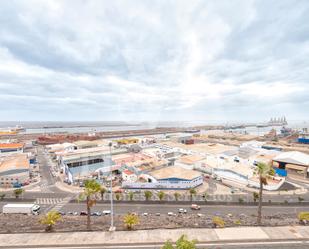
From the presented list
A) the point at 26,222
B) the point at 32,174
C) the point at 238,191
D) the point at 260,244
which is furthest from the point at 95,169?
the point at 260,244

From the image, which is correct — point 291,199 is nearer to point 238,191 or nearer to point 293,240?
point 238,191

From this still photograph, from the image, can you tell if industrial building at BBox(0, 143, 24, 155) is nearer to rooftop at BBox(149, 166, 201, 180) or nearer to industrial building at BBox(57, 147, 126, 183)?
industrial building at BBox(57, 147, 126, 183)

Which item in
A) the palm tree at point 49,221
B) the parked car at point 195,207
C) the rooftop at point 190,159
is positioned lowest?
the parked car at point 195,207

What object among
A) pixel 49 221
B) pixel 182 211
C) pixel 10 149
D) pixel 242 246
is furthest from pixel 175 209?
pixel 10 149

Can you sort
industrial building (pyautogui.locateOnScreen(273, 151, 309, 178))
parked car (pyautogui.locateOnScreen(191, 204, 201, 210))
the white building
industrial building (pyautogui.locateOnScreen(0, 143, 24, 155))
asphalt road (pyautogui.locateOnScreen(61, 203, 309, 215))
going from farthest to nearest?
industrial building (pyautogui.locateOnScreen(0, 143, 24, 155)) → industrial building (pyautogui.locateOnScreen(273, 151, 309, 178)) → the white building → parked car (pyautogui.locateOnScreen(191, 204, 201, 210)) → asphalt road (pyautogui.locateOnScreen(61, 203, 309, 215))

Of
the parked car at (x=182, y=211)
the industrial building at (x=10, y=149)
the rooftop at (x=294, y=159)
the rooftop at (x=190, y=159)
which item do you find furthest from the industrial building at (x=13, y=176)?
the rooftop at (x=294, y=159)

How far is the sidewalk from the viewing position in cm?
2394

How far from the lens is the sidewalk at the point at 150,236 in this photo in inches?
942

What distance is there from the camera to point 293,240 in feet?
80.2

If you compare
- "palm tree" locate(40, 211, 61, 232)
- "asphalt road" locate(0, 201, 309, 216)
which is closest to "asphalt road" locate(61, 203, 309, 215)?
"asphalt road" locate(0, 201, 309, 216)

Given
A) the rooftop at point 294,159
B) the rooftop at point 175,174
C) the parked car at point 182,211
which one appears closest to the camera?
the parked car at point 182,211

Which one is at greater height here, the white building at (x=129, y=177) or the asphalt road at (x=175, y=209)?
the white building at (x=129, y=177)

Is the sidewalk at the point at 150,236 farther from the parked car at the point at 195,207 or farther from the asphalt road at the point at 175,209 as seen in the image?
the parked car at the point at 195,207

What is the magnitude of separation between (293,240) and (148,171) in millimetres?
45077
